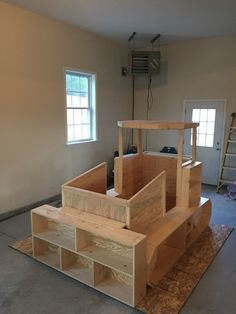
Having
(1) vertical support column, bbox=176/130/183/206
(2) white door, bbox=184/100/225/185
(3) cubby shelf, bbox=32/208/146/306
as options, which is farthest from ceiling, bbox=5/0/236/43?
(3) cubby shelf, bbox=32/208/146/306

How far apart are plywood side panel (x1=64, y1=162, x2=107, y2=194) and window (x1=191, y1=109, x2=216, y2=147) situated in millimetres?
3142

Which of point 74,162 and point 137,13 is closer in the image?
point 137,13

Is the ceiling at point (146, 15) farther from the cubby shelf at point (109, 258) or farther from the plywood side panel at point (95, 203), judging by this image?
the cubby shelf at point (109, 258)

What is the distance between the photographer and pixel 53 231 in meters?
2.78

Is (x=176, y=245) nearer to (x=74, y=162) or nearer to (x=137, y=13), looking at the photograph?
(x=74, y=162)

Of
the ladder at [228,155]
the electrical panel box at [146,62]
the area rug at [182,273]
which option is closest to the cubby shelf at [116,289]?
the area rug at [182,273]

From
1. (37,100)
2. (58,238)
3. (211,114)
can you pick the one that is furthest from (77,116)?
(58,238)

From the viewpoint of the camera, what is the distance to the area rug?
7.09 ft

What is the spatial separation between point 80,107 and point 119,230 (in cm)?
330

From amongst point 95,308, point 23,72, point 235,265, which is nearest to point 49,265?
point 95,308

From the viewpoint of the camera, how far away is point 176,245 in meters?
2.97

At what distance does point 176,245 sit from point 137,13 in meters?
3.34

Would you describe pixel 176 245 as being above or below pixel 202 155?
below

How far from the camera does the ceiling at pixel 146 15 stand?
11.5 feet
